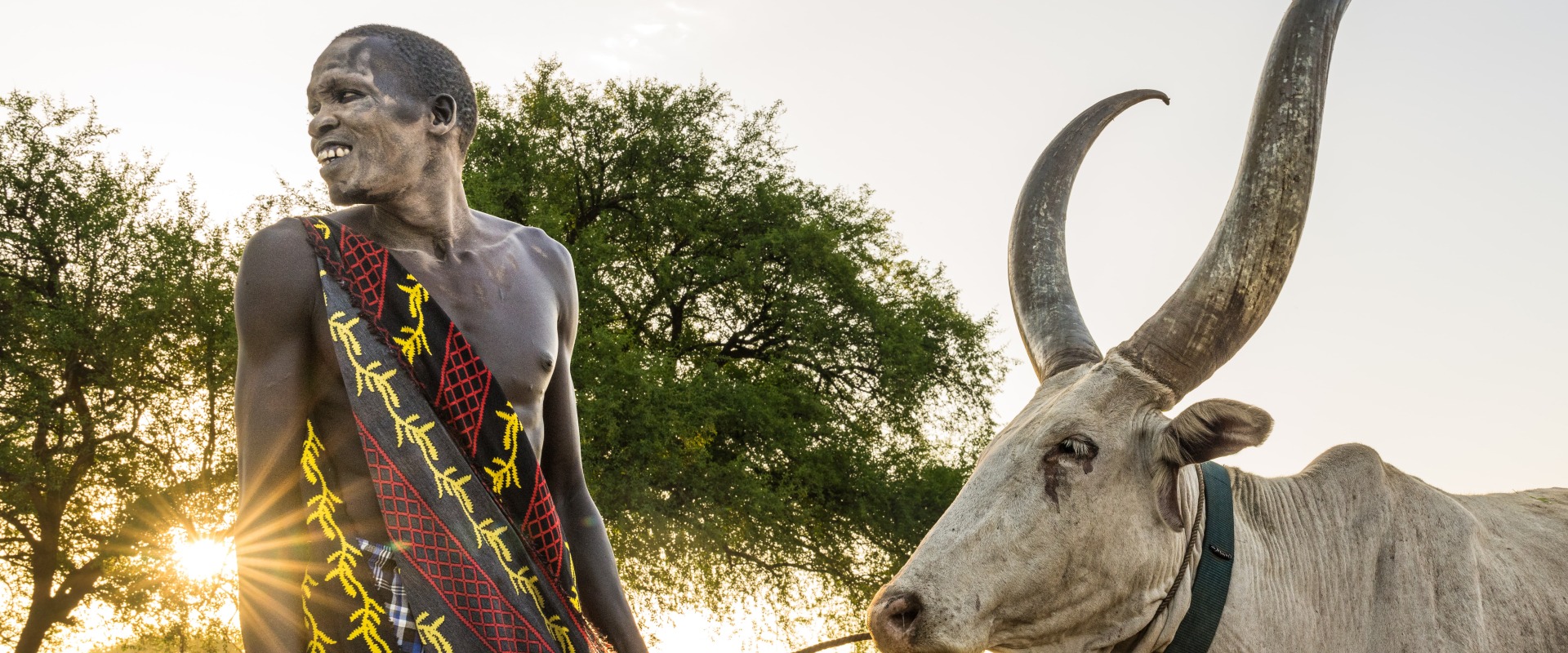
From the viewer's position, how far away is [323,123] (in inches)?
79.7

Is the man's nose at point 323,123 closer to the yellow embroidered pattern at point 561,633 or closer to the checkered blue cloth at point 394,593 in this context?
the checkered blue cloth at point 394,593

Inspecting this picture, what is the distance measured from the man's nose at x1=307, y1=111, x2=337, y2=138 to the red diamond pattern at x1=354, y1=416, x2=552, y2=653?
499 millimetres

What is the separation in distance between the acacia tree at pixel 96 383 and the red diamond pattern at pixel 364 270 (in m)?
17.0

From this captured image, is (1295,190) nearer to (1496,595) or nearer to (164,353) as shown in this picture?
(1496,595)

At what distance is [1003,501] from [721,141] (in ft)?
64.5

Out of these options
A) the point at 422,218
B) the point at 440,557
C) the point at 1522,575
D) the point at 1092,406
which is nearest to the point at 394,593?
the point at 440,557

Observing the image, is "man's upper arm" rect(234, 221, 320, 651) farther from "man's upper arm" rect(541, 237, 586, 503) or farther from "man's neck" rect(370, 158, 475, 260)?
"man's upper arm" rect(541, 237, 586, 503)

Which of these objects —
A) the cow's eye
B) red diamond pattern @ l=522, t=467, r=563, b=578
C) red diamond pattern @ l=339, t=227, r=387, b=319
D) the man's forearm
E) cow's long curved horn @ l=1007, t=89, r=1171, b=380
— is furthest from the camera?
cow's long curved horn @ l=1007, t=89, r=1171, b=380

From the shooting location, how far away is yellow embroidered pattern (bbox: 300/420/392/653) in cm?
186

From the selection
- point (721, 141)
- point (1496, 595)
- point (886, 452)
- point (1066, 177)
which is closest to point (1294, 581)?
point (1496, 595)

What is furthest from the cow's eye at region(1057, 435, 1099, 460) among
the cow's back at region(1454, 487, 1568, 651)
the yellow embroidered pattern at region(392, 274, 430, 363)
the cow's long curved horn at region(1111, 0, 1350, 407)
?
the yellow embroidered pattern at region(392, 274, 430, 363)

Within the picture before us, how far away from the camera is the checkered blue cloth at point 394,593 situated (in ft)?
6.11

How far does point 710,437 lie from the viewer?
19.4 meters

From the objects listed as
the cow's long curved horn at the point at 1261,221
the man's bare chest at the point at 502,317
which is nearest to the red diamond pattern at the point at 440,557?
the man's bare chest at the point at 502,317
